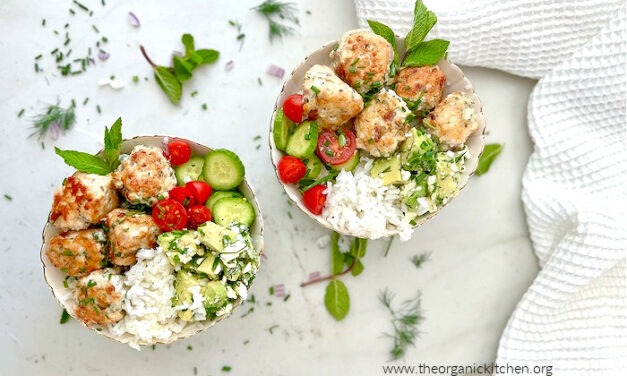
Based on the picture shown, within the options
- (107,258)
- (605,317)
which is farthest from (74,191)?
(605,317)

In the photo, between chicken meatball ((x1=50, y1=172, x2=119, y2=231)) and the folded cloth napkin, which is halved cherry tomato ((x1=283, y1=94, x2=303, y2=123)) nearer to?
the folded cloth napkin

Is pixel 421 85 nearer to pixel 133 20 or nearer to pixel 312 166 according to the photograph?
pixel 312 166

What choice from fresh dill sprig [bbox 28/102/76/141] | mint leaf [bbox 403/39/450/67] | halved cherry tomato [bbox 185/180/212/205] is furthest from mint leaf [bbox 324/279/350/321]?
fresh dill sprig [bbox 28/102/76/141]

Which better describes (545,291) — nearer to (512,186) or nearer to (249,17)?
(512,186)

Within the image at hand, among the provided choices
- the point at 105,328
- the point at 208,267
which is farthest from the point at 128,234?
the point at 105,328

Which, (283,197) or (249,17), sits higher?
(249,17)
